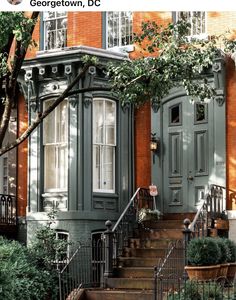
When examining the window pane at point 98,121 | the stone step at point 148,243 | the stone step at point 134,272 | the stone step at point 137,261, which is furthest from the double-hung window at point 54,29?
the stone step at point 134,272

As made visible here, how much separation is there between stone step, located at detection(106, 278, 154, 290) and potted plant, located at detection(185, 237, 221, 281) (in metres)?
1.19

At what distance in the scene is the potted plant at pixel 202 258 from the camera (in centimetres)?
1684

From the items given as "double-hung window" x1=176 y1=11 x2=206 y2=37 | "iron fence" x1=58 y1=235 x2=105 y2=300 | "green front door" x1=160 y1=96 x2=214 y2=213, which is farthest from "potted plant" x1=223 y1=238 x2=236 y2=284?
"double-hung window" x1=176 y1=11 x2=206 y2=37

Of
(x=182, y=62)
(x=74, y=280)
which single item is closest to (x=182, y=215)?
(x=74, y=280)

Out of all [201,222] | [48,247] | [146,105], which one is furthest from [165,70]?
[48,247]

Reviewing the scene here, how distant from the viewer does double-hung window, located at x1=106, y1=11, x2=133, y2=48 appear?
72.3 feet

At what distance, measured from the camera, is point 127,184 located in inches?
834

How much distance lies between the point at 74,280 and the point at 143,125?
15.3ft

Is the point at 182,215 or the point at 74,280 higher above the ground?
the point at 182,215

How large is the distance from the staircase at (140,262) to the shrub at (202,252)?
3.83ft

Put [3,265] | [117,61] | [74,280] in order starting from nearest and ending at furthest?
[3,265] → [74,280] → [117,61]

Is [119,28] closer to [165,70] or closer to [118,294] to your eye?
[165,70]

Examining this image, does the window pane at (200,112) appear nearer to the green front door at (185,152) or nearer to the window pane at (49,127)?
the green front door at (185,152)

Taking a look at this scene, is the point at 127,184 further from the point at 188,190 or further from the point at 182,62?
the point at 182,62
